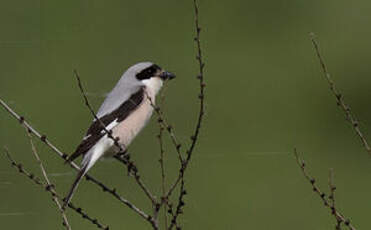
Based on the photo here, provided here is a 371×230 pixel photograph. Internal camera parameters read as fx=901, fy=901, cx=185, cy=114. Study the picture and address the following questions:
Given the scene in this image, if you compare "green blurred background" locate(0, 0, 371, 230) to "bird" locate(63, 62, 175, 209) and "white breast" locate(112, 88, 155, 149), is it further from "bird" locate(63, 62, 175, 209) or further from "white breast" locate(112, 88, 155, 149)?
"white breast" locate(112, 88, 155, 149)

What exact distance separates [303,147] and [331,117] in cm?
62

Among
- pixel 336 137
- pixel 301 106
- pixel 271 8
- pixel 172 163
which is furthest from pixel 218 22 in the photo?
pixel 172 163

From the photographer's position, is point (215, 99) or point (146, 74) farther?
point (215, 99)

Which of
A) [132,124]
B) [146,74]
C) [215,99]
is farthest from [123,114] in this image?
[215,99]

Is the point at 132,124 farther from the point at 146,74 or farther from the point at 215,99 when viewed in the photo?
the point at 215,99

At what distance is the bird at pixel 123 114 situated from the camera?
3465mm

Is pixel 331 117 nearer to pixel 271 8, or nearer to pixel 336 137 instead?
pixel 336 137

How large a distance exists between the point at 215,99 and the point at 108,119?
5.31 metres

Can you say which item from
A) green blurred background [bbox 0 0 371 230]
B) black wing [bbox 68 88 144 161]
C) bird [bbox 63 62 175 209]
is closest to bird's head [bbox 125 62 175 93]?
bird [bbox 63 62 175 209]

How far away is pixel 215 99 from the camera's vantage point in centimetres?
890

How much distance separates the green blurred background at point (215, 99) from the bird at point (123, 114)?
85.9 inches

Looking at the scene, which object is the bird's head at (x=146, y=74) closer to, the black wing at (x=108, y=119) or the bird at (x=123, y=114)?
the bird at (x=123, y=114)

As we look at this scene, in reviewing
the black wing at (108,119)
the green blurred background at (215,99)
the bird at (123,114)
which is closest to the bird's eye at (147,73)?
the bird at (123,114)

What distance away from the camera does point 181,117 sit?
831 cm
